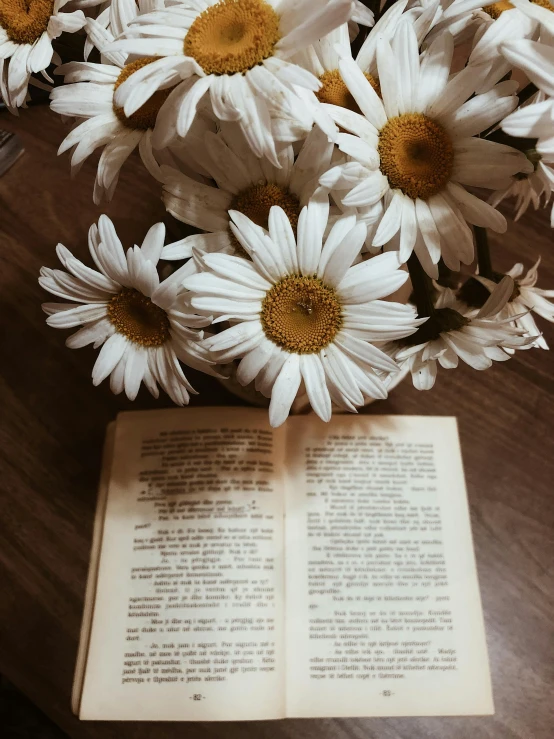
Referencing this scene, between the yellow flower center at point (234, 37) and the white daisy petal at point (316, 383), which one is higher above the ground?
the yellow flower center at point (234, 37)

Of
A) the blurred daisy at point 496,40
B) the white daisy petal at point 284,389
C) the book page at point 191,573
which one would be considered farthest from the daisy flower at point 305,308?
the book page at point 191,573

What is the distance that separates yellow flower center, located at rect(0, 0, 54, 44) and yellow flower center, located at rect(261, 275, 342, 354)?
0.81ft

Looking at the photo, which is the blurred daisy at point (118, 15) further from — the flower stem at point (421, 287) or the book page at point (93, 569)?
the book page at point (93, 569)

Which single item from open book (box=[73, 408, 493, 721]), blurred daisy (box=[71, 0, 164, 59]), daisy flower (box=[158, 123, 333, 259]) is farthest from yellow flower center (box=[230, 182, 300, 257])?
open book (box=[73, 408, 493, 721])

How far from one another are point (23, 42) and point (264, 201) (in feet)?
0.68

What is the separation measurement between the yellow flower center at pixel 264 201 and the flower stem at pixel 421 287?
0.29 feet

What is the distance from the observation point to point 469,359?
400 mm

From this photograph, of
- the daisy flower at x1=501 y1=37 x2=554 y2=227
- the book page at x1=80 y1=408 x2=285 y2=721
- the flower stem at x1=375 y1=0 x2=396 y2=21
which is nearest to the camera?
the daisy flower at x1=501 y1=37 x2=554 y2=227

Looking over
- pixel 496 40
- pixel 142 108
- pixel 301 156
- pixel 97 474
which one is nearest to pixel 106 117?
pixel 142 108

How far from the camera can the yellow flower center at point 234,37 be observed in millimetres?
303

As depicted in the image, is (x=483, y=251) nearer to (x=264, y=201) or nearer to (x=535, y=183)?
(x=535, y=183)

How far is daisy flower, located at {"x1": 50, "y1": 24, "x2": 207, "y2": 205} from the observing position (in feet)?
1.19

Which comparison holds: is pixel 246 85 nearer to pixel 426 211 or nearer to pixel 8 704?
pixel 426 211

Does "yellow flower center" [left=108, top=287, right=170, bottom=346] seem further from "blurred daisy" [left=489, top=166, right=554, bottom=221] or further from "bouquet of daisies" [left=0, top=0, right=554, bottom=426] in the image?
"blurred daisy" [left=489, top=166, right=554, bottom=221]
